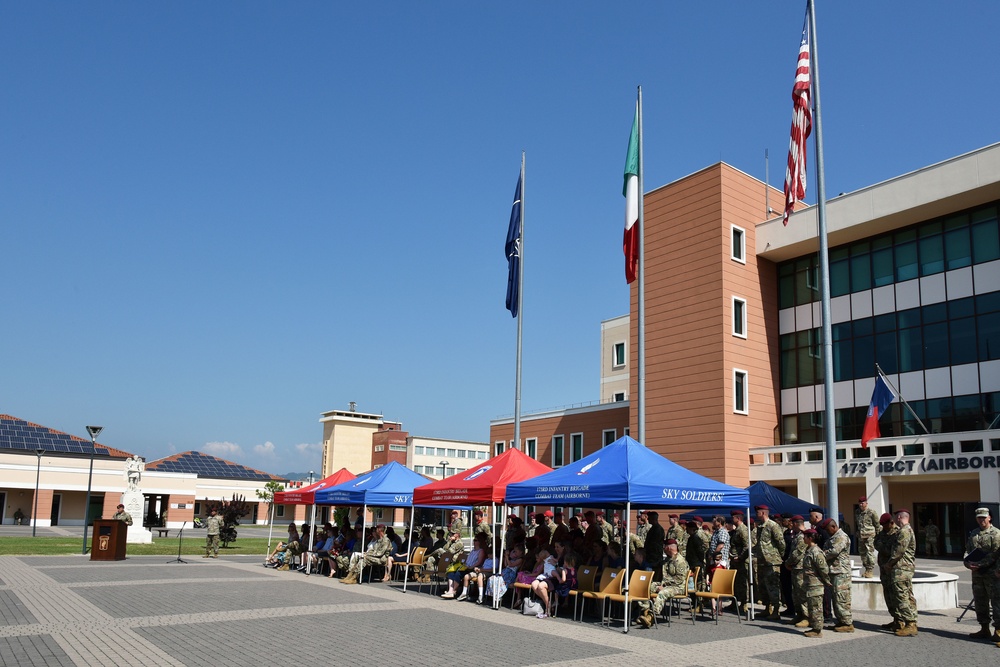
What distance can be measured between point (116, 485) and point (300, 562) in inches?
1917

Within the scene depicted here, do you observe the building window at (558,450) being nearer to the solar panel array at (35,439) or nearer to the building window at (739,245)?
the building window at (739,245)

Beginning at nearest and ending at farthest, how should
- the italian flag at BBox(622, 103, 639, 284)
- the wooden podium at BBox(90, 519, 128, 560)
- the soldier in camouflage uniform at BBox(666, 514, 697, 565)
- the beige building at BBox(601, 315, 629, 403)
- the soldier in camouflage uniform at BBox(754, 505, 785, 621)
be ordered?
the soldier in camouflage uniform at BBox(754, 505, 785, 621), the soldier in camouflage uniform at BBox(666, 514, 697, 565), the italian flag at BBox(622, 103, 639, 284), the wooden podium at BBox(90, 519, 128, 560), the beige building at BBox(601, 315, 629, 403)

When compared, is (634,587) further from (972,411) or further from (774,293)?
(774,293)

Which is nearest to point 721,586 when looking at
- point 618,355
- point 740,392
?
point 740,392

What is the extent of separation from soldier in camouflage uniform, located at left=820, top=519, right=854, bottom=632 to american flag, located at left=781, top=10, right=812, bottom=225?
933 centimetres

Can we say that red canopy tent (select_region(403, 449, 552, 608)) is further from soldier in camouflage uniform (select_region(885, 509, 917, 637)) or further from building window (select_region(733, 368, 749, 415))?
building window (select_region(733, 368, 749, 415))

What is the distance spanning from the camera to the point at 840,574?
12609mm

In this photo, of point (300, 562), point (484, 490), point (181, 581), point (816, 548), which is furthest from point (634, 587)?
point (300, 562)

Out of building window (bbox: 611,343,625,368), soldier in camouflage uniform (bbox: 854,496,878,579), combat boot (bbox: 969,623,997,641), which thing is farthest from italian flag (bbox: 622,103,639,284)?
building window (bbox: 611,343,625,368)

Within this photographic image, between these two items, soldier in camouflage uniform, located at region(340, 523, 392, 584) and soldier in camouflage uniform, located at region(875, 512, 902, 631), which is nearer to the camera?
soldier in camouflage uniform, located at region(875, 512, 902, 631)

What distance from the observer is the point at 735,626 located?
13188 millimetres

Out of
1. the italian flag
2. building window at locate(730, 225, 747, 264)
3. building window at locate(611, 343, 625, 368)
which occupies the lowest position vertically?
the italian flag

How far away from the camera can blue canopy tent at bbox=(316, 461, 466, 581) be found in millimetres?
19538

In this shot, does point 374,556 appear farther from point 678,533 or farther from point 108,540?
point 108,540
